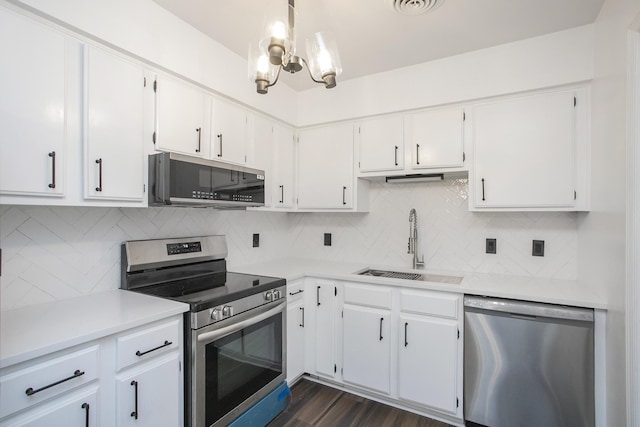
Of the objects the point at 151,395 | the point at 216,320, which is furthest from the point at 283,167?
the point at 151,395

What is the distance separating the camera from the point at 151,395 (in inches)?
55.9

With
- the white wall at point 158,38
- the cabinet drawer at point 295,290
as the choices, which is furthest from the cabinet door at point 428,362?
the white wall at point 158,38

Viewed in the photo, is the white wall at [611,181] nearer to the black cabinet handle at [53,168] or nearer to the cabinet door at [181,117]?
the cabinet door at [181,117]

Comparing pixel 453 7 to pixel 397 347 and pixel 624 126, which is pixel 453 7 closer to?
pixel 624 126

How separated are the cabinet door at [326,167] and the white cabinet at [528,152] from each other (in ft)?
3.18

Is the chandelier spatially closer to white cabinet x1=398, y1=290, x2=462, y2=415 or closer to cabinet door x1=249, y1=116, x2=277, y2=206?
cabinet door x1=249, y1=116, x2=277, y2=206

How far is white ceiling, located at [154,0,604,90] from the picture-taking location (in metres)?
1.76

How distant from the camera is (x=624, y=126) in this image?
1.45 metres

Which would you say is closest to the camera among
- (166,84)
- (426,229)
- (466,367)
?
(166,84)

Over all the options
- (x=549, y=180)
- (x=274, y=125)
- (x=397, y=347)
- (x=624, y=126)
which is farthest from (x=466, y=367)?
(x=274, y=125)

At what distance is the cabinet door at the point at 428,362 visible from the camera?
2014 millimetres

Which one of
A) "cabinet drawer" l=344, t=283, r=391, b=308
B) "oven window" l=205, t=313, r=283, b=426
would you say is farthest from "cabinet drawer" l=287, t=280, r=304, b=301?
"cabinet drawer" l=344, t=283, r=391, b=308

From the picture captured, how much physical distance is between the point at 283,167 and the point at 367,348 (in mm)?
1592

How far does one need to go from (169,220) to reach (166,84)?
0.86 metres
